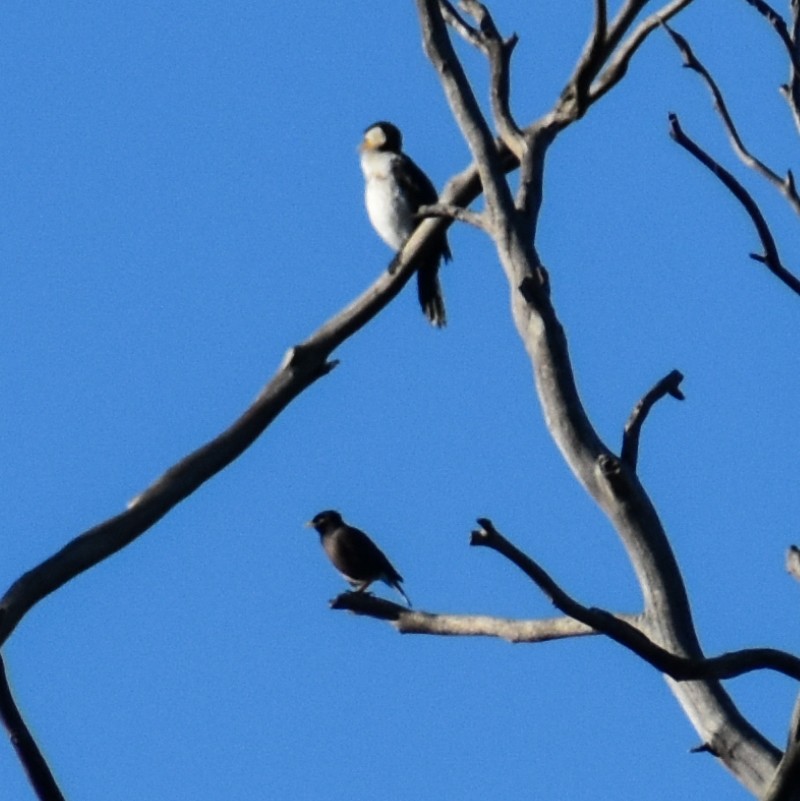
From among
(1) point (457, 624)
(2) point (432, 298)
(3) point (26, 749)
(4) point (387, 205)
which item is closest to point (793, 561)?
(1) point (457, 624)

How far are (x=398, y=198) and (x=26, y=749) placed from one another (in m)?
6.76

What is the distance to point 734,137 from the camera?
188 inches

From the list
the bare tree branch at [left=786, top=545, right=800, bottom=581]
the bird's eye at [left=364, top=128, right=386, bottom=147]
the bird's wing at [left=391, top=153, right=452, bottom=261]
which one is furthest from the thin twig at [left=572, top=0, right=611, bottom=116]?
the bird's eye at [left=364, top=128, right=386, bottom=147]

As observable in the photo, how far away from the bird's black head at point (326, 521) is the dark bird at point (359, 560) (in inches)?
8.1

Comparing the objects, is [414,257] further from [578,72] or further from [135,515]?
[135,515]

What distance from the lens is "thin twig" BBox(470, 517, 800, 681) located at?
3586 millimetres

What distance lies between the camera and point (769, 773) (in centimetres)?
387

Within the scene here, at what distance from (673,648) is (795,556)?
408 mm

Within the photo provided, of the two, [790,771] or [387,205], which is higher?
[387,205]

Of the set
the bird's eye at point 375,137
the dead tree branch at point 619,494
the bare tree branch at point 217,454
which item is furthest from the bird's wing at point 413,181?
the dead tree branch at point 619,494

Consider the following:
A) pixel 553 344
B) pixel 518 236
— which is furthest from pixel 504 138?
pixel 553 344

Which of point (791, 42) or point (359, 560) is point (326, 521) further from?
point (791, 42)

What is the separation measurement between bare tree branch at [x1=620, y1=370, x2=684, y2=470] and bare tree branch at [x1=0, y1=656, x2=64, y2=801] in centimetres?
137

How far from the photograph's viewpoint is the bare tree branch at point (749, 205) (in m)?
4.19
